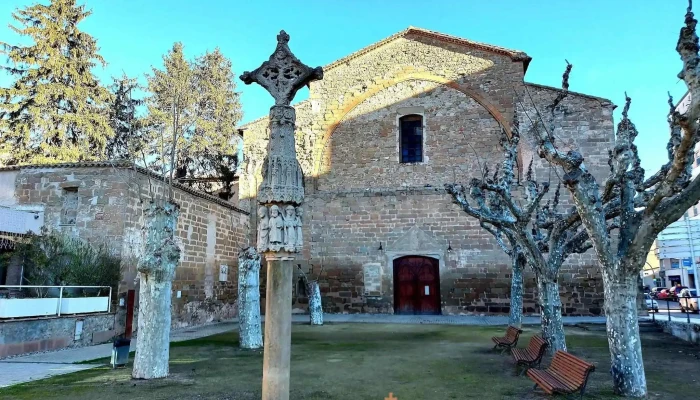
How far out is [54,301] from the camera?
9.76 meters

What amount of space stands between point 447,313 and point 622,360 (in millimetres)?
12101

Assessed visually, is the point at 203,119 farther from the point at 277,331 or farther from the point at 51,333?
the point at 277,331

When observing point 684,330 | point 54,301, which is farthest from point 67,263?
point 684,330

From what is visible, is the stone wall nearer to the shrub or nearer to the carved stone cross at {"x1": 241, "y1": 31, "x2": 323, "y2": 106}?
the shrub

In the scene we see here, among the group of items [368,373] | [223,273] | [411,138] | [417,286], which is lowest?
[368,373]

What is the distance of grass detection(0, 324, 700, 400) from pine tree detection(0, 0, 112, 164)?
50.6ft

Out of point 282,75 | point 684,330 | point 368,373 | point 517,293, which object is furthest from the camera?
point 517,293

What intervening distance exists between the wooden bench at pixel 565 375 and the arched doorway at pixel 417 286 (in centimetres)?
1199

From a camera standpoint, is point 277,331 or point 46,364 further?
point 46,364

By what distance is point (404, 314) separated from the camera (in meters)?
17.9

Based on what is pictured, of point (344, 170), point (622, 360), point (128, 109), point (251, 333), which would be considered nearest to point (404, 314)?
point (344, 170)

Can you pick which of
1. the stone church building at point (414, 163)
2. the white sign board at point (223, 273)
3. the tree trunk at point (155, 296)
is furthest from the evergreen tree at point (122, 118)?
the tree trunk at point (155, 296)

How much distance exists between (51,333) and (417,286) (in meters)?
12.4

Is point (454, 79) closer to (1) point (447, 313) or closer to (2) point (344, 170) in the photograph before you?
(2) point (344, 170)
